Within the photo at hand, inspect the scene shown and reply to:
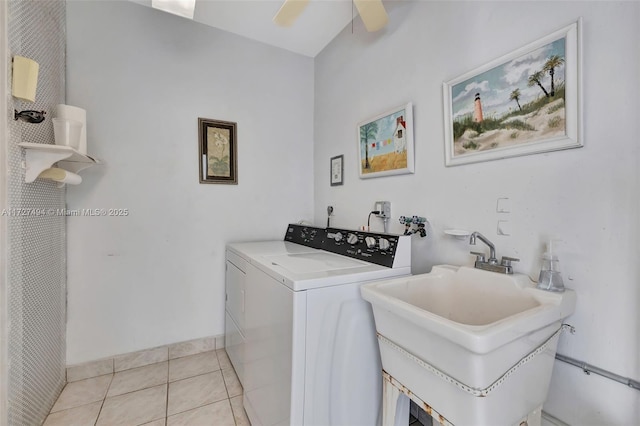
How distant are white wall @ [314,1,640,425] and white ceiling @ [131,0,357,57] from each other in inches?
21.4

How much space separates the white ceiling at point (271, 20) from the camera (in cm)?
197

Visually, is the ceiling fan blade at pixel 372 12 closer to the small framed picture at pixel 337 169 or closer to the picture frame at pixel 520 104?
the picture frame at pixel 520 104

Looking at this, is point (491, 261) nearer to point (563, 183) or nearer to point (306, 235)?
point (563, 183)

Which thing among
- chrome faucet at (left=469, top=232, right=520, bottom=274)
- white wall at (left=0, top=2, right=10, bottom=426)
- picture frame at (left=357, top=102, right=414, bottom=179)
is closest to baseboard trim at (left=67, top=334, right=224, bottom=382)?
white wall at (left=0, top=2, right=10, bottom=426)

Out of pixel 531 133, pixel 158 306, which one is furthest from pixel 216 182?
pixel 531 133

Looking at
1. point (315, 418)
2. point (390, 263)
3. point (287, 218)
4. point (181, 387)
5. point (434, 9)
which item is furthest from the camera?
point (287, 218)

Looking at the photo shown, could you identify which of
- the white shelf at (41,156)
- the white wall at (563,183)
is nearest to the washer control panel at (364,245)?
the white wall at (563,183)

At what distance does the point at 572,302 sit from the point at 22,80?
2.37 m

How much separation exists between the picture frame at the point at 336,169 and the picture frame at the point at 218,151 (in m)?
0.82

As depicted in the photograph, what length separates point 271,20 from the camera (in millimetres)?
2148

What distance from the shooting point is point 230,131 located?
7.48ft

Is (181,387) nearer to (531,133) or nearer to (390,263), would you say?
(390,263)

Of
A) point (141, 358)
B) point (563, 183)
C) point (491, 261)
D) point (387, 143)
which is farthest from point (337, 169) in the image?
point (141, 358)

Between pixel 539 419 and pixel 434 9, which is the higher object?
pixel 434 9
